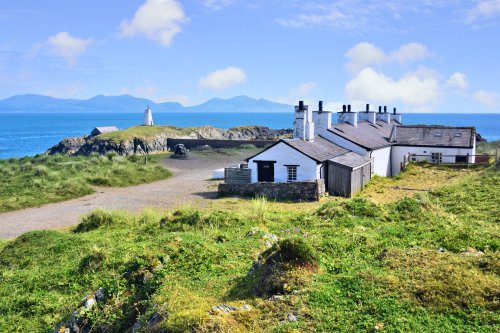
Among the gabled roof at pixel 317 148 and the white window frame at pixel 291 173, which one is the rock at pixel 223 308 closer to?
the gabled roof at pixel 317 148

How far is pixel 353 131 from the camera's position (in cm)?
4447

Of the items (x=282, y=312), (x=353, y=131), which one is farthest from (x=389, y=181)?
(x=282, y=312)

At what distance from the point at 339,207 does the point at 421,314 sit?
11550 mm

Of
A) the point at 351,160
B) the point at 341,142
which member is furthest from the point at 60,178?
the point at 341,142

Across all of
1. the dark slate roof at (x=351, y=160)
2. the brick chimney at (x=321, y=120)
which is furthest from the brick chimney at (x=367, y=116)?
the dark slate roof at (x=351, y=160)

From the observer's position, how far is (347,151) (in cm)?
3841

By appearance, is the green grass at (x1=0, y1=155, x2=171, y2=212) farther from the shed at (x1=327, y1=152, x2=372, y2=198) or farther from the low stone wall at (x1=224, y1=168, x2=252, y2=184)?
the shed at (x1=327, y1=152, x2=372, y2=198)

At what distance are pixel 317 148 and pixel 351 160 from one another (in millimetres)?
2647

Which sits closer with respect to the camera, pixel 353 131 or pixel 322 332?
pixel 322 332

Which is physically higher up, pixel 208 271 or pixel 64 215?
pixel 208 271

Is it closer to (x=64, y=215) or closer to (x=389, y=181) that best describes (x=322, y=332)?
(x=64, y=215)

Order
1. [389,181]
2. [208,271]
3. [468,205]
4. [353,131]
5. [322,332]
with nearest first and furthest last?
[322,332] < [208,271] < [468,205] < [389,181] < [353,131]

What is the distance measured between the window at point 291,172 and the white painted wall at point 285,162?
0.21 meters

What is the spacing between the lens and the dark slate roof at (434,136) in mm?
43250
